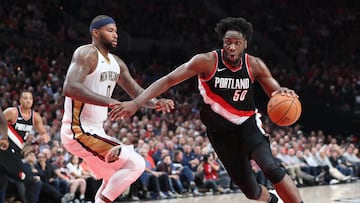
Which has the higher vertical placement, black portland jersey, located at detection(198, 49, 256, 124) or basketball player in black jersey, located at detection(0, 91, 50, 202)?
black portland jersey, located at detection(198, 49, 256, 124)

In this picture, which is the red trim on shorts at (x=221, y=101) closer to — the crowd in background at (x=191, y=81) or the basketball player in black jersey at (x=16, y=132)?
the basketball player in black jersey at (x=16, y=132)

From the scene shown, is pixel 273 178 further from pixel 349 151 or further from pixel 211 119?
pixel 349 151

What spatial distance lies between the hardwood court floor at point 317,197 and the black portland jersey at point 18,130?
4.19 meters

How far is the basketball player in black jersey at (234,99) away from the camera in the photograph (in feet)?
19.4

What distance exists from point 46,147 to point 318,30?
19.3 m

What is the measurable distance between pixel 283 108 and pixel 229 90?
56 centimetres

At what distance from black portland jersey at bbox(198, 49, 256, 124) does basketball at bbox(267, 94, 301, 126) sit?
1.00ft

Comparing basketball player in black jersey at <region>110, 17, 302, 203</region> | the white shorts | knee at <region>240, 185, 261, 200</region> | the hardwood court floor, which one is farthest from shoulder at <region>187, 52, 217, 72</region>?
the hardwood court floor

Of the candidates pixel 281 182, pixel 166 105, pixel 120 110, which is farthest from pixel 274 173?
pixel 120 110

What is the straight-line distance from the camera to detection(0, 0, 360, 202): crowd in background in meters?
13.6

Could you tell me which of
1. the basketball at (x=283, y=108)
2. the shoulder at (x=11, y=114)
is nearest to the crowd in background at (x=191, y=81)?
the shoulder at (x=11, y=114)

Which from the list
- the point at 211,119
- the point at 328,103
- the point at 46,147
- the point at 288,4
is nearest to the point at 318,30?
the point at 288,4

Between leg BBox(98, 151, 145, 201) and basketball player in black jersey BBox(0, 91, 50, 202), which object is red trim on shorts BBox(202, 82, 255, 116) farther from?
basketball player in black jersey BBox(0, 91, 50, 202)

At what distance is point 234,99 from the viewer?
616 cm
